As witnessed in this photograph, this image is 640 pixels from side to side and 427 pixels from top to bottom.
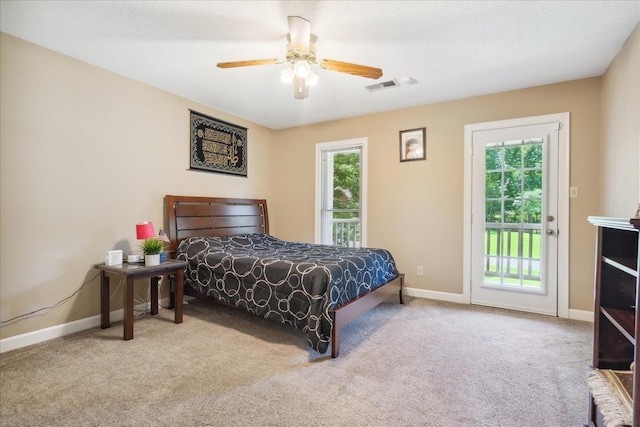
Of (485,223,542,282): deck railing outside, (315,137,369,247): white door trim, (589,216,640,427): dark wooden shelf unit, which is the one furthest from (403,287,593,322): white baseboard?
(589,216,640,427): dark wooden shelf unit

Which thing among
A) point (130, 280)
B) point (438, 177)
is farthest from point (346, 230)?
point (130, 280)

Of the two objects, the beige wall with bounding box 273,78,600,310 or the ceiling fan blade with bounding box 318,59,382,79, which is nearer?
the ceiling fan blade with bounding box 318,59,382,79

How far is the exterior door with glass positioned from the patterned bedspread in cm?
114

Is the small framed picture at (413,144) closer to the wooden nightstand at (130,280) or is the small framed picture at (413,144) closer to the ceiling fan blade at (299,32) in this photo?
the ceiling fan blade at (299,32)

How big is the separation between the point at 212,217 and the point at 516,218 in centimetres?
363

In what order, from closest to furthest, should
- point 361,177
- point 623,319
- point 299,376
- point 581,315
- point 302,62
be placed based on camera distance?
point 623,319 < point 299,376 < point 302,62 < point 581,315 < point 361,177

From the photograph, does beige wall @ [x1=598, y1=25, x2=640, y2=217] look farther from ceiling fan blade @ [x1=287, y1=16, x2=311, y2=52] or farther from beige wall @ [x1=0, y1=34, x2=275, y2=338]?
beige wall @ [x1=0, y1=34, x2=275, y2=338]

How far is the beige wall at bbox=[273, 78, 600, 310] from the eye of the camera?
3064 mm

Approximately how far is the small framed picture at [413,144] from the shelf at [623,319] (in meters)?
2.74

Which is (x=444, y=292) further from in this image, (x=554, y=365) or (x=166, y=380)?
(x=166, y=380)

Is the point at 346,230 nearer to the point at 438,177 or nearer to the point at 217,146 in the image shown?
the point at 438,177

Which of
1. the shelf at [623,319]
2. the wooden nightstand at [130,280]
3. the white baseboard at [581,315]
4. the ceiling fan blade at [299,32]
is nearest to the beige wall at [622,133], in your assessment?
the white baseboard at [581,315]

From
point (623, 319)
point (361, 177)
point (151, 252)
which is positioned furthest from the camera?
point (361, 177)

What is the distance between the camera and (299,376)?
2.02 metres
